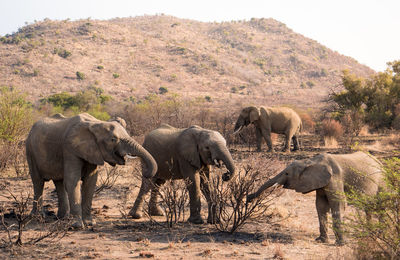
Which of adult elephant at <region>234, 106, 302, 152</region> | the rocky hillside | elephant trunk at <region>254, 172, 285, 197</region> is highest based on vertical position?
the rocky hillside

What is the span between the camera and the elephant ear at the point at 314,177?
8.21 meters

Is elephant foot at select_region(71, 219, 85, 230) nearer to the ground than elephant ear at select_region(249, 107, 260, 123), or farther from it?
nearer to the ground

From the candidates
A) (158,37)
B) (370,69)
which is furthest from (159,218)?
(370,69)

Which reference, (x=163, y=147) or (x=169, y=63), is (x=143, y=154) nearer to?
(x=163, y=147)

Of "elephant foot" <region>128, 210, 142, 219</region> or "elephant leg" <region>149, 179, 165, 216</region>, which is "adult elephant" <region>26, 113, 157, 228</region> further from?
"elephant leg" <region>149, 179, 165, 216</region>

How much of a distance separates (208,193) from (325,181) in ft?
7.31

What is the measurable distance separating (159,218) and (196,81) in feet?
184

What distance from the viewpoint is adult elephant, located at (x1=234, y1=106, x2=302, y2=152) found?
71.3 ft

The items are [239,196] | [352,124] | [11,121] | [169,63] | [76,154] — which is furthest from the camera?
[169,63]

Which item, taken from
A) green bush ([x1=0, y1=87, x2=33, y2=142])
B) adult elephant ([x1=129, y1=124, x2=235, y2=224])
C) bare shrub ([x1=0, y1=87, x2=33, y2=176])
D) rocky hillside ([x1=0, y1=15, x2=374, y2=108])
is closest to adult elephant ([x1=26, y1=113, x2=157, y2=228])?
adult elephant ([x1=129, y1=124, x2=235, y2=224])

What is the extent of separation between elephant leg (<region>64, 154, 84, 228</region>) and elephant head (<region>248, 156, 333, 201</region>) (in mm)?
2971

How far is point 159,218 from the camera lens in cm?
1002

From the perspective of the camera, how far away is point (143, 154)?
8.23 m

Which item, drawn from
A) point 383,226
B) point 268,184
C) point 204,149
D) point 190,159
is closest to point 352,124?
point 190,159
